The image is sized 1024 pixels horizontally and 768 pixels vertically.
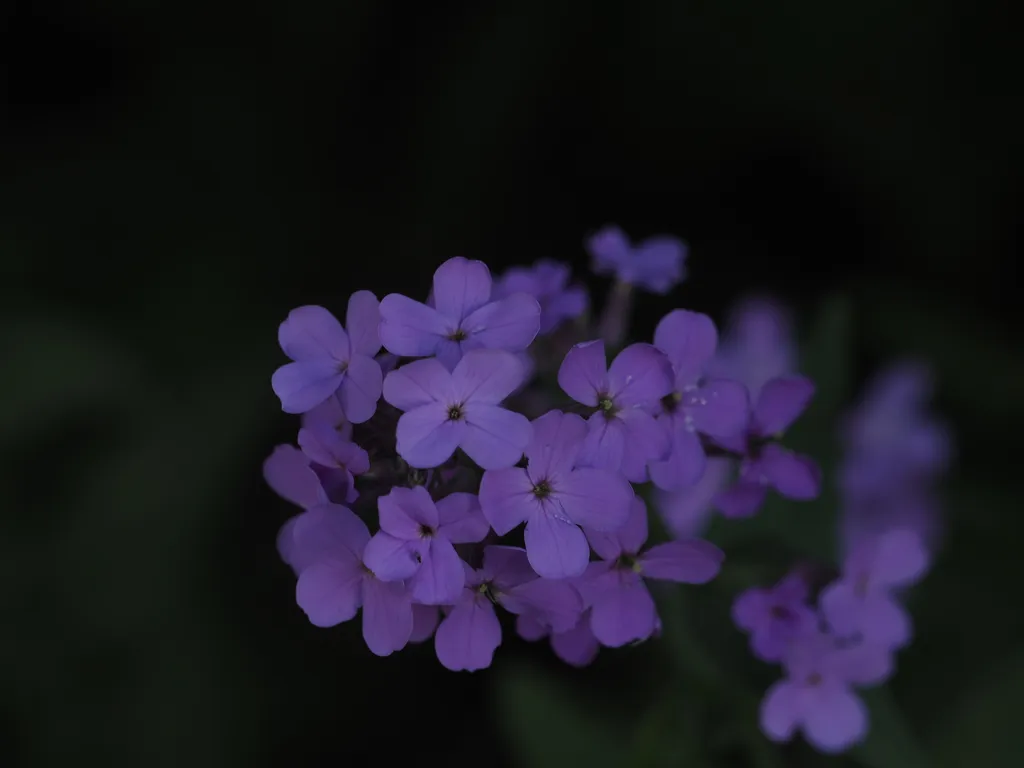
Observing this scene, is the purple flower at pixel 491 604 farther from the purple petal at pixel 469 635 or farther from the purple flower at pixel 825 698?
the purple flower at pixel 825 698

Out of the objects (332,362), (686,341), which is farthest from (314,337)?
(686,341)

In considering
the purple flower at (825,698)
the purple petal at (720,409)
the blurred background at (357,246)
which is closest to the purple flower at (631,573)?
the purple petal at (720,409)

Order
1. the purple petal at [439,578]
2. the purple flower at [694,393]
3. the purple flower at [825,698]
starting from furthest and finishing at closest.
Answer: the purple flower at [825,698]
the purple flower at [694,393]
the purple petal at [439,578]

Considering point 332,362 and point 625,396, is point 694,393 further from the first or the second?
point 332,362

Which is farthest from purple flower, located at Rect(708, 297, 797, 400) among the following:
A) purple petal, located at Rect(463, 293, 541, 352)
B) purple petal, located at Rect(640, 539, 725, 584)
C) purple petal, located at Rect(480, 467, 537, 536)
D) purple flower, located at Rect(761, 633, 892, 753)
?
purple petal, located at Rect(480, 467, 537, 536)

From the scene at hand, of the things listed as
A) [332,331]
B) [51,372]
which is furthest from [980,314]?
[51,372]

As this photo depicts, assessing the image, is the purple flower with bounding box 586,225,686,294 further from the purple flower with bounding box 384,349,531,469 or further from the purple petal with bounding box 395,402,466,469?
the purple petal with bounding box 395,402,466,469

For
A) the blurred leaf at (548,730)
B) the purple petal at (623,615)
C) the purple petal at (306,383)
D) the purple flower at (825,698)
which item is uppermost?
the purple petal at (306,383)

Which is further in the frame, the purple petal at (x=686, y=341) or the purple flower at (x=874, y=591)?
the purple flower at (x=874, y=591)
